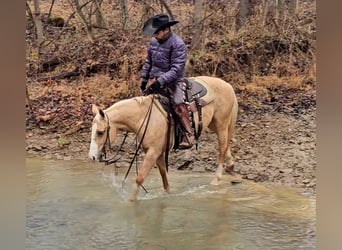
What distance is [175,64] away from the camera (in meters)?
3.38

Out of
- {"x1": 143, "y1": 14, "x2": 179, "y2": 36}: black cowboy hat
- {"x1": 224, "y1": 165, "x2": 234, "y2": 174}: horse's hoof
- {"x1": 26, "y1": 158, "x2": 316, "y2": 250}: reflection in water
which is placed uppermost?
{"x1": 143, "y1": 14, "x2": 179, "y2": 36}: black cowboy hat

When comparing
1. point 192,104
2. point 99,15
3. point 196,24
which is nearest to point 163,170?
point 192,104

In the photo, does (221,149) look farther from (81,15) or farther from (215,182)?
(81,15)

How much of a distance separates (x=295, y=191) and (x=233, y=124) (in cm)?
56

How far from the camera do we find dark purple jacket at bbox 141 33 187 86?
337cm

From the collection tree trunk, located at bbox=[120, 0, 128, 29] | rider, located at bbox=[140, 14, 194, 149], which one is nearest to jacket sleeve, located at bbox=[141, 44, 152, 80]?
rider, located at bbox=[140, 14, 194, 149]

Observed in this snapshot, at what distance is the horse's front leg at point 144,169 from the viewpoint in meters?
3.37

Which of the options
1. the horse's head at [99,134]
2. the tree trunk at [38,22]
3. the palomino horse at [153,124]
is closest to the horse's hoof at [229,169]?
the palomino horse at [153,124]

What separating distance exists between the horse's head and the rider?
31 centimetres

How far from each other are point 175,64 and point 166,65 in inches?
2.2

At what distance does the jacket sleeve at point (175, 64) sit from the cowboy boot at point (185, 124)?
0.18 m

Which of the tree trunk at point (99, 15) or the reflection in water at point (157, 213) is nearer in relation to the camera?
the reflection in water at point (157, 213)

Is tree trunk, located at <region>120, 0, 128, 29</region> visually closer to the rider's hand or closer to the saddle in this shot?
the rider's hand

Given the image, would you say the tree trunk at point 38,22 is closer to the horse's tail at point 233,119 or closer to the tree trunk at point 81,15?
the tree trunk at point 81,15
